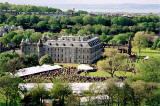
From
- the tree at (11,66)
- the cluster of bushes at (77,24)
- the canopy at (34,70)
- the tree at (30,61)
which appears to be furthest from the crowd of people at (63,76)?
the cluster of bushes at (77,24)

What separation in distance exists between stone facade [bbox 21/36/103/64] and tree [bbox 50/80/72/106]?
2466 cm

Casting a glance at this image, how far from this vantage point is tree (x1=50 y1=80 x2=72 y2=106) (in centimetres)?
2886

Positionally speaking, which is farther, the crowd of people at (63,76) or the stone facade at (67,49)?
the stone facade at (67,49)

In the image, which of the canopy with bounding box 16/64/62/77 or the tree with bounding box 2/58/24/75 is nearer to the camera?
the tree with bounding box 2/58/24/75

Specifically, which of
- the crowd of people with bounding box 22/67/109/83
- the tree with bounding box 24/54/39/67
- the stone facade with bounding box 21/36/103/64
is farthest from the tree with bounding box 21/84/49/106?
the stone facade with bounding box 21/36/103/64

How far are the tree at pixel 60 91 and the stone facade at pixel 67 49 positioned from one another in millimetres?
24660

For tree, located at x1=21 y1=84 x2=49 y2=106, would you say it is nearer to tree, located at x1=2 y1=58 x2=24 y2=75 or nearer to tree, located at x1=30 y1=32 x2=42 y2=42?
tree, located at x1=2 y1=58 x2=24 y2=75

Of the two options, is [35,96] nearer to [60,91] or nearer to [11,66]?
[60,91]

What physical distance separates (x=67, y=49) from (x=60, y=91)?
26.1 meters

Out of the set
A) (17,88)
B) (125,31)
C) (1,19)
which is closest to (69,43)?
(17,88)

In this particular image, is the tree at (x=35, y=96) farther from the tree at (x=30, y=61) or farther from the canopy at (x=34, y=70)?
the tree at (x=30, y=61)

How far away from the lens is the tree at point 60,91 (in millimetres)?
28859

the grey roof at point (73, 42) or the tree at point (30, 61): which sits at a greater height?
the grey roof at point (73, 42)

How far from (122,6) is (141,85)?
2884 inches
